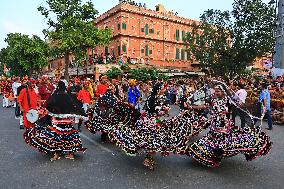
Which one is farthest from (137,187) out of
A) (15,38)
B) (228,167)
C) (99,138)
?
(15,38)

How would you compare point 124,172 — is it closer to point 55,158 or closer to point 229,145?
point 55,158

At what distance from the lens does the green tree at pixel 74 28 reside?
3550cm

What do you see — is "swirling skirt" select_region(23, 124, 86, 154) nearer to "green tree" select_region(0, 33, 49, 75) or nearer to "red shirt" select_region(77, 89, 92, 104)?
"red shirt" select_region(77, 89, 92, 104)

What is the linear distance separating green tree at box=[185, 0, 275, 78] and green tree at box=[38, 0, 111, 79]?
1095 centimetres

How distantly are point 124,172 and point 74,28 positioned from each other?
3159 centimetres

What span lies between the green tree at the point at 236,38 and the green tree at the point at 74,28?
11.0 m

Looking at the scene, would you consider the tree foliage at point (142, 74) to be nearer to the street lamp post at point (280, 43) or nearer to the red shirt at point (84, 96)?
the street lamp post at point (280, 43)

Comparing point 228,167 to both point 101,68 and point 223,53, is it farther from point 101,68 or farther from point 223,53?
point 101,68

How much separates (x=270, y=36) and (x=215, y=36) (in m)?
4.70

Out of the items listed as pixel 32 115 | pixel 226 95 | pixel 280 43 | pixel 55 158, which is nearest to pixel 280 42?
pixel 280 43

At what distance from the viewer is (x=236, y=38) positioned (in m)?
29.5

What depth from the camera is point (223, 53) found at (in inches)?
1196

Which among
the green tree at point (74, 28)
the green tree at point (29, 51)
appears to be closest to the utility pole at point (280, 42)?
the green tree at point (74, 28)

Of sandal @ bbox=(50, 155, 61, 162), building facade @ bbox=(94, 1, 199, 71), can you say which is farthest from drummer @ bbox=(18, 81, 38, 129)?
building facade @ bbox=(94, 1, 199, 71)
